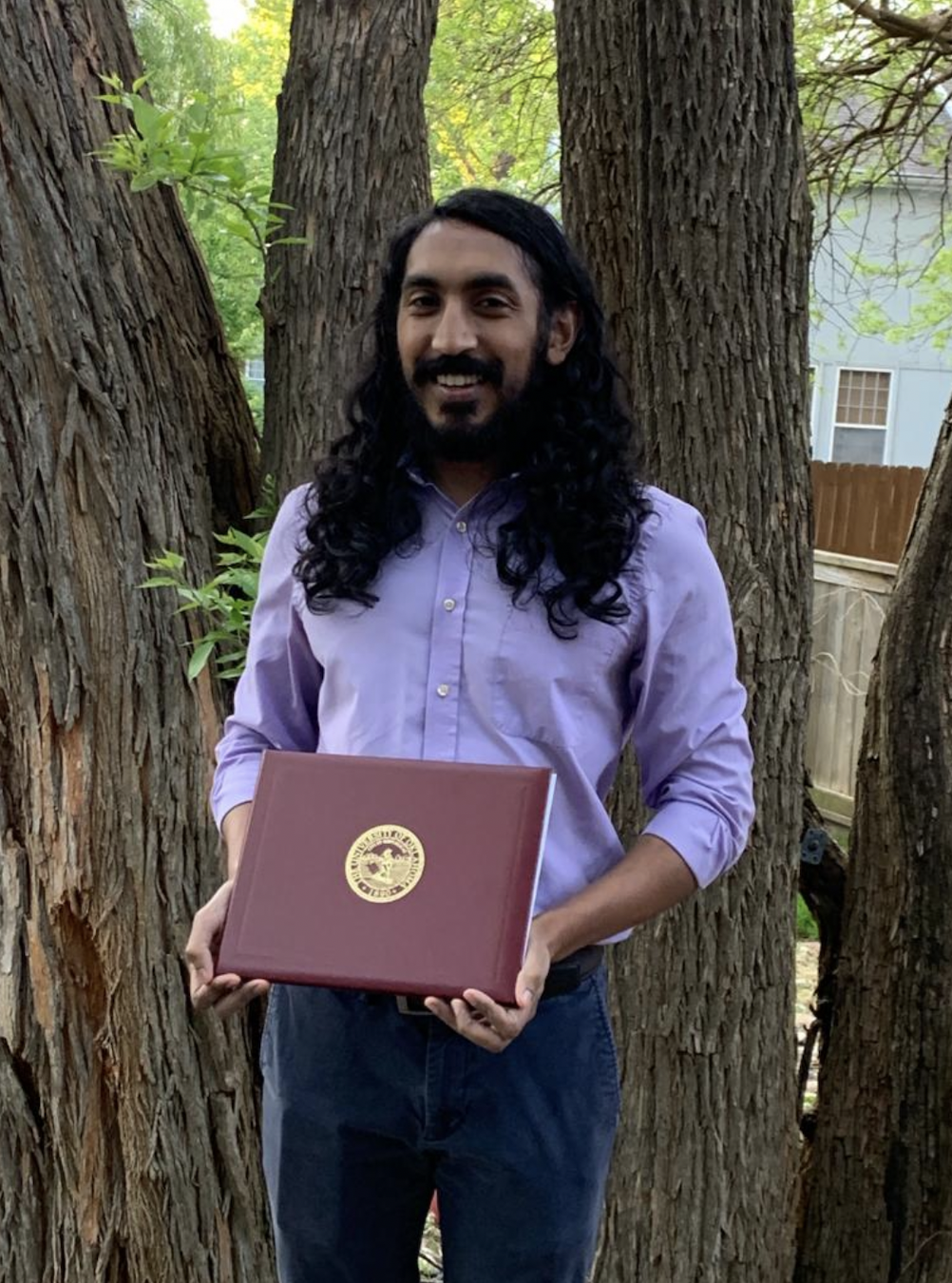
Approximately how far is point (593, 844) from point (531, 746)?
163mm

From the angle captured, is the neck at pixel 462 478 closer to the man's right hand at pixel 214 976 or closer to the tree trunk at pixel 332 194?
the man's right hand at pixel 214 976

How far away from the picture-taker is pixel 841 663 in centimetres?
840

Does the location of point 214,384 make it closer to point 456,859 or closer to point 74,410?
point 74,410

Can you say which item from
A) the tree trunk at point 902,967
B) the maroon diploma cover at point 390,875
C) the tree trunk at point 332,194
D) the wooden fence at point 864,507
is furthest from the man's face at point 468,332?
the wooden fence at point 864,507

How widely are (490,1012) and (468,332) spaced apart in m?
0.84

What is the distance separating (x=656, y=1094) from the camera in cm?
A: 310

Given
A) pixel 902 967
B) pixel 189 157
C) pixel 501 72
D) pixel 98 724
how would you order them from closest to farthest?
pixel 189 157
pixel 98 724
pixel 902 967
pixel 501 72

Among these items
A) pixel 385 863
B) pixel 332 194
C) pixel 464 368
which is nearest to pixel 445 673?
pixel 385 863

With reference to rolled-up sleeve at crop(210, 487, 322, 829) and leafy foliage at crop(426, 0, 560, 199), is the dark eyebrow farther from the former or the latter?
leafy foliage at crop(426, 0, 560, 199)

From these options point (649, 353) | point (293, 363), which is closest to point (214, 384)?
point (293, 363)

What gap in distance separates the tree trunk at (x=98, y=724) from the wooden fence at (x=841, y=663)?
18.4 feet

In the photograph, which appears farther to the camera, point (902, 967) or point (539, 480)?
point (902, 967)

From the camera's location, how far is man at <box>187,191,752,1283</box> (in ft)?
5.88

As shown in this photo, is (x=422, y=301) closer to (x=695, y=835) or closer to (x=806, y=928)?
(x=695, y=835)
